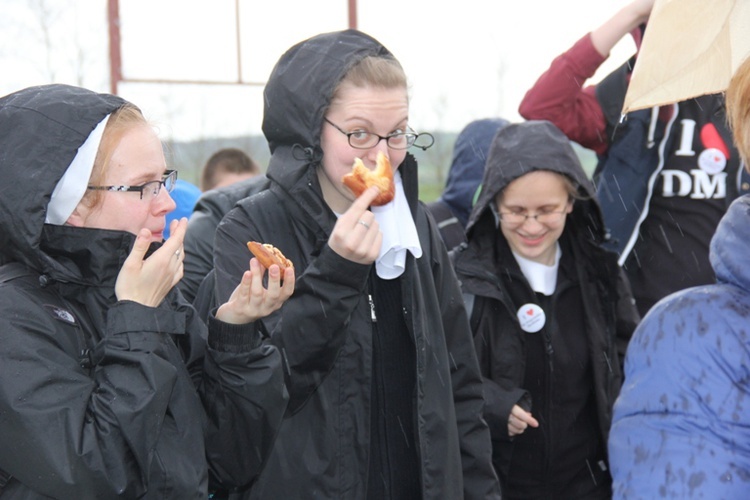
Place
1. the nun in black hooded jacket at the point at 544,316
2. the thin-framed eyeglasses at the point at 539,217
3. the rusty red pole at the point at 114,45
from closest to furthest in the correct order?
the nun in black hooded jacket at the point at 544,316, the thin-framed eyeglasses at the point at 539,217, the rusty red pole at the point at 114,45

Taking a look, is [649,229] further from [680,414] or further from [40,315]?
[40,315]

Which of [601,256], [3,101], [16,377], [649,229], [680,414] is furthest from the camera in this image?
[649,229]

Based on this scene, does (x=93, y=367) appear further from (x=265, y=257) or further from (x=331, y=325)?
(x=331, y=325)

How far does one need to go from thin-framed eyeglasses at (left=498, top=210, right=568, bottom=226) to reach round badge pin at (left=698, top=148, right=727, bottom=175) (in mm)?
822

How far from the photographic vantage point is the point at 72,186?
6.81ft

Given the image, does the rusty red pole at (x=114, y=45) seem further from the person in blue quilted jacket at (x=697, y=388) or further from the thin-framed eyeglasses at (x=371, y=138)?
the person in blue quilted jacket at (x=697, y=388)

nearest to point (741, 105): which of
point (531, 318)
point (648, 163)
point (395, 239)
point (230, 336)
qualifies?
point (395, 239)

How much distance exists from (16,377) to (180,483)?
0.43 meters

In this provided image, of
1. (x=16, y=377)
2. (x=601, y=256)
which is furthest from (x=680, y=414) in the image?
(x=601, y=256)

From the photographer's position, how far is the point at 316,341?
2330mm

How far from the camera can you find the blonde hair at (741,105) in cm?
160

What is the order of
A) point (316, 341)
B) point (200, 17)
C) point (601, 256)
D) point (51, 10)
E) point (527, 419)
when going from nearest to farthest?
point (316, 341), point (527, 419), point (601, 256), point (200, 17), point (51, 10)

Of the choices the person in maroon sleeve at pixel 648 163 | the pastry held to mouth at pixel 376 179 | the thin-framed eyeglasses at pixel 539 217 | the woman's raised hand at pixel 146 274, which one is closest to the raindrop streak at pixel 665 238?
the person in maroon sleeve at pixel 648 163

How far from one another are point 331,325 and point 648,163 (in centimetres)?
219
